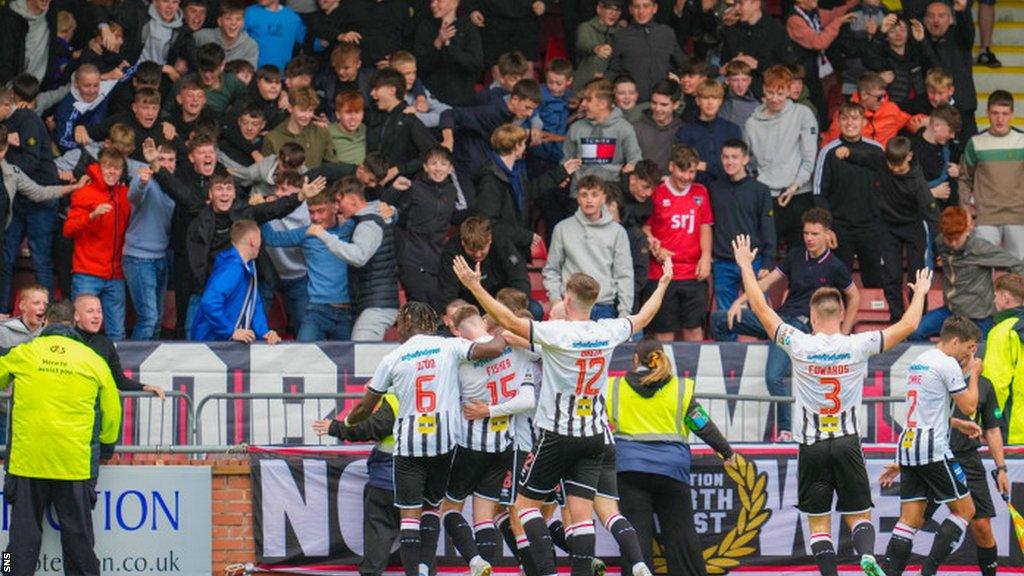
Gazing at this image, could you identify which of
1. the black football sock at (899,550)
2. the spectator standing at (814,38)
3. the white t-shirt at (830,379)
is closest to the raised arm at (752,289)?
the white t-shirt at (830,379)

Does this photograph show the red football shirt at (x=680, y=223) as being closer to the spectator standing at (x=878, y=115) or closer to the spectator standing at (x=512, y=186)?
the spectator standing at (x=512, y=186)

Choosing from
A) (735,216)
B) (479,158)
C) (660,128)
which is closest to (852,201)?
(735,216)

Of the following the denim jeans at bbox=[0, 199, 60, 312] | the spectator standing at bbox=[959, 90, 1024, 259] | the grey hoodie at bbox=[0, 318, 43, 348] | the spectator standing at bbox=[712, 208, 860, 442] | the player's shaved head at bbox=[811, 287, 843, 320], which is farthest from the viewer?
the spectator standing at bbox=[959, 90, 1024, 259]

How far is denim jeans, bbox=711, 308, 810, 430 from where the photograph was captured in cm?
1739

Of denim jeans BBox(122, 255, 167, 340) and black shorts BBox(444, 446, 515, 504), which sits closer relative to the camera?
black shorts BBox(444, 446, 515, 504)

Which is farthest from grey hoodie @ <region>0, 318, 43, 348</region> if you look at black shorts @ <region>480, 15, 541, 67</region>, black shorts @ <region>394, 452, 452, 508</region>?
black shorts @ <region>480, 15, 541, 67</region>

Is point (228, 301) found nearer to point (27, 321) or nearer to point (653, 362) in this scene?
point (27, 321)

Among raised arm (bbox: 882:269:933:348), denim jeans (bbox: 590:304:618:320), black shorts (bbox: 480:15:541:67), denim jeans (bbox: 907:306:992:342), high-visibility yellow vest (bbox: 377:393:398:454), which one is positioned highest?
black shorts (bbox: 480:15:541:67)

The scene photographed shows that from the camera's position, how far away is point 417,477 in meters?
14.7

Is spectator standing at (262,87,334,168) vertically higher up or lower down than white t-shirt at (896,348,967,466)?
higher up

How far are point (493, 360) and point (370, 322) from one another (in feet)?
10.7

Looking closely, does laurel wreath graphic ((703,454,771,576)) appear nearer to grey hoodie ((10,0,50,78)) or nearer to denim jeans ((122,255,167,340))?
denim jeans ((122,255,167,340))

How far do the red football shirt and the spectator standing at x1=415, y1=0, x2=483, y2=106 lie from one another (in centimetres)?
278

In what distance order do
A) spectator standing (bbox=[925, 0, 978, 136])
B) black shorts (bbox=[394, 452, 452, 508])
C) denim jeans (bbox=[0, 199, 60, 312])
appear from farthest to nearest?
spectator standing (bbox=[925, 0, 978, 136])
denim jeans (bbox=[0, 199, 60, 312])
black shorts (bbox=[394, 452, 452, 508])
